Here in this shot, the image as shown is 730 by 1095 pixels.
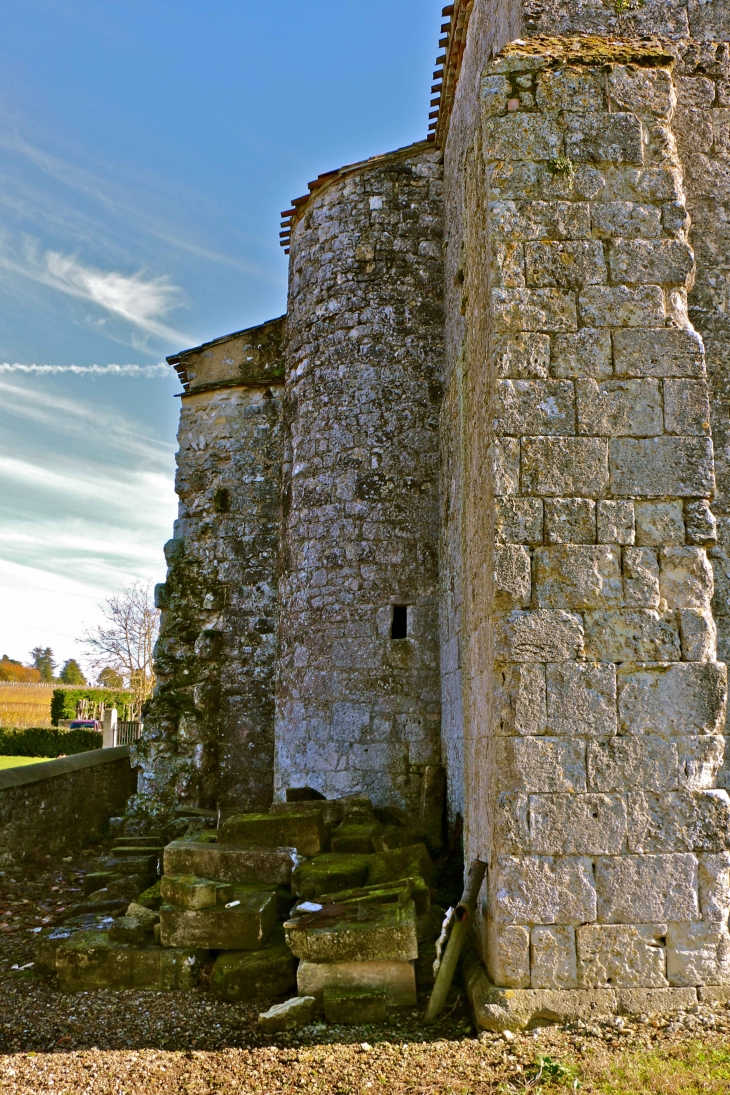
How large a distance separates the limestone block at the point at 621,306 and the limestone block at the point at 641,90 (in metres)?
1.00

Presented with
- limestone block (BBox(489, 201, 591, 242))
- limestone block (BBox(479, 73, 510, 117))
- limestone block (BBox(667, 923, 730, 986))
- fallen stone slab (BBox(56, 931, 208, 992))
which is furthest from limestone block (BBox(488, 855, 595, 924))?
limestone block (BBox(479, 73, 510, 117))

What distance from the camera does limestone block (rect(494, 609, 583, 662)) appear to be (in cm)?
374

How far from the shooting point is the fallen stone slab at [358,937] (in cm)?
382

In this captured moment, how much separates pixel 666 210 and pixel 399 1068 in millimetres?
4206

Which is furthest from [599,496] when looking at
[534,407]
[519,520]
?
[534,407]

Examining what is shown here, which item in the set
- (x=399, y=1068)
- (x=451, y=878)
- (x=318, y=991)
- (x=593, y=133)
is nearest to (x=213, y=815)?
(x=451, y=878)

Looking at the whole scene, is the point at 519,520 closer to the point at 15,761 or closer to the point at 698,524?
the point at 698,524

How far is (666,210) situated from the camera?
13.6 ft

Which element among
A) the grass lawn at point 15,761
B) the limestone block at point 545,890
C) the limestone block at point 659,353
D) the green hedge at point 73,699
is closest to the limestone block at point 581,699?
the limestone block at point 545,890

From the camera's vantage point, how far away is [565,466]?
3906 mm

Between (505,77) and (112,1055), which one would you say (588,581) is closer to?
(505,77)

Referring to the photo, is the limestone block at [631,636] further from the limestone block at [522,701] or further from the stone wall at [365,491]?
the stone wall at [365,491]

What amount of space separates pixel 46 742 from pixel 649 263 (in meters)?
→ 24.5

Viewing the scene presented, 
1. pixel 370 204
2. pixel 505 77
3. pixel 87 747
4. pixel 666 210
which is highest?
pixel 370 204
